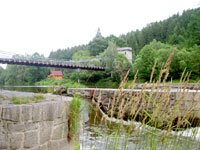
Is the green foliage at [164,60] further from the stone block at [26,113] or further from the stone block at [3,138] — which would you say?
the stone block at [3,138]

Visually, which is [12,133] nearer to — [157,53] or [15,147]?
[15,147]

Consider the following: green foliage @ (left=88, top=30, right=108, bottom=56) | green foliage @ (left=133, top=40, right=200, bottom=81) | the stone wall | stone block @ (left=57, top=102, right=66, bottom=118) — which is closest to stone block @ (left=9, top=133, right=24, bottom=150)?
the stone wall

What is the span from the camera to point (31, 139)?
2322mm

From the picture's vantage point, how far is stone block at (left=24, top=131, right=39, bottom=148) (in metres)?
2.28

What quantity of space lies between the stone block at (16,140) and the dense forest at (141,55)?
23.0ft

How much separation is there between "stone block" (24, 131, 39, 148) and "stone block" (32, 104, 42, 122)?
0.55ft

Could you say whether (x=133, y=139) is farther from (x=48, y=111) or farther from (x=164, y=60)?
(x=164, y=60)

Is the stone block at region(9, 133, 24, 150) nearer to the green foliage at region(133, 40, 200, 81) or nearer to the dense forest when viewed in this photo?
the dense forest

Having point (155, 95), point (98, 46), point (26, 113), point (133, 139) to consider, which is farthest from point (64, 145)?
point (98, 46)

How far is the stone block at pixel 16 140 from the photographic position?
7.08 feet

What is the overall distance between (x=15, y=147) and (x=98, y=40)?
4609 centimetres

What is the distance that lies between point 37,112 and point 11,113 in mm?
319

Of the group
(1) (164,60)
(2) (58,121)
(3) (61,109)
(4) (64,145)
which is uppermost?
(1) (164,60)

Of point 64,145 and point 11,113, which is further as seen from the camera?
point 64,145
